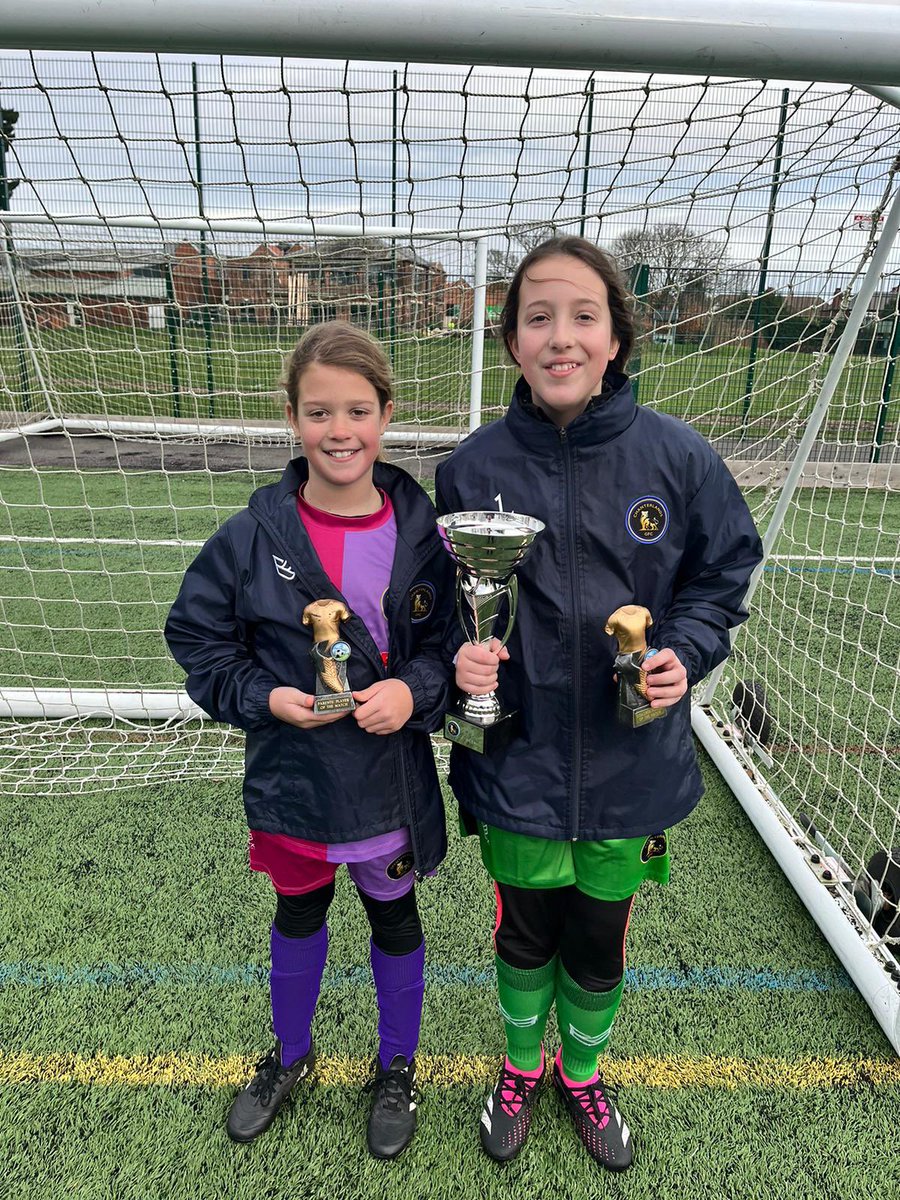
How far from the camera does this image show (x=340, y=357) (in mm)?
1429

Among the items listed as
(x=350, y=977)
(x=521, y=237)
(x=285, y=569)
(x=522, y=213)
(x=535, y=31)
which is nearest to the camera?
(x=535, y=31)

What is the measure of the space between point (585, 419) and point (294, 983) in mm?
1372

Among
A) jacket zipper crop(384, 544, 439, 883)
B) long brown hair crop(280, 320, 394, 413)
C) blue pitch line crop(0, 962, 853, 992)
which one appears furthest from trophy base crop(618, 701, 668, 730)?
blue pitch line crop(0, 962, 853, 992)

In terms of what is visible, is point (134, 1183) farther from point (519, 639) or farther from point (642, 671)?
point (642, 671)

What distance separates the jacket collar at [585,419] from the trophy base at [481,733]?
0.55 m

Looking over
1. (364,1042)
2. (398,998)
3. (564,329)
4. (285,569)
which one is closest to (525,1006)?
(398,998)

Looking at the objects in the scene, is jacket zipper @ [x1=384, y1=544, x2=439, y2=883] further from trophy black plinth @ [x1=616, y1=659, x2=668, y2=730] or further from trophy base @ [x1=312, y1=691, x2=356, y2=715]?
trophy black plinth @ [x1=616, y1=659, x2=668, y2=730]

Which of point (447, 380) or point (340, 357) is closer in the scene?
point (340, 357)

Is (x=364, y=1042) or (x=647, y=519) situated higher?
(x=647, y=519)

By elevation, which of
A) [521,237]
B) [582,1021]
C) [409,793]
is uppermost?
[521,237]

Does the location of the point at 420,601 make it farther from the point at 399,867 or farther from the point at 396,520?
the point at 399,867

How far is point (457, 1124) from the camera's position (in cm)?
170

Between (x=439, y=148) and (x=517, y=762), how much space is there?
1.61 meters

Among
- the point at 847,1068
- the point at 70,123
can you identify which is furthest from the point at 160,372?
the point at 847,1068
